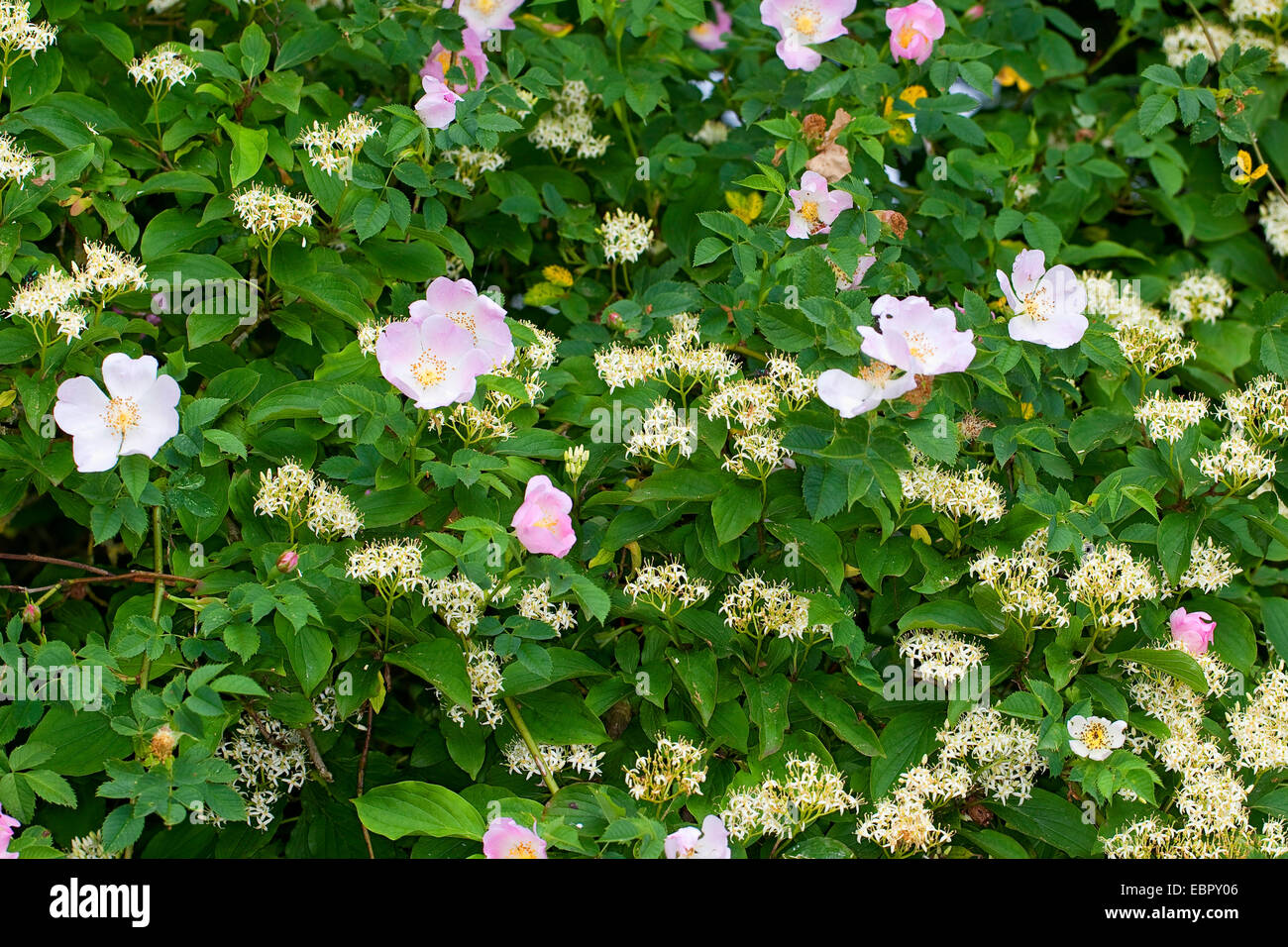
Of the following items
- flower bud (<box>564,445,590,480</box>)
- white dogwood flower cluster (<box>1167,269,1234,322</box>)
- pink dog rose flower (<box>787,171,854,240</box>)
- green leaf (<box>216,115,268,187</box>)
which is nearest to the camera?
flower bud (<box>564,445,590,480</box>)

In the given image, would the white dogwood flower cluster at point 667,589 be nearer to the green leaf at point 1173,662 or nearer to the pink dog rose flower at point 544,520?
the pink dog rose flower at point 544,520

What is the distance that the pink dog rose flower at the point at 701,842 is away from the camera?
72.2 inches

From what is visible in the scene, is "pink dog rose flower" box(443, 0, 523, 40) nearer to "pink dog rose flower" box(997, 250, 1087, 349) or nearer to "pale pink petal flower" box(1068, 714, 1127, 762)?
"pink dog rose flower" box(997, 250, 1087, 349)

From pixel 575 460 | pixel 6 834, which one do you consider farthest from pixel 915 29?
pixel 6 834

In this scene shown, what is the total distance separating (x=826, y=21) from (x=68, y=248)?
162 cm

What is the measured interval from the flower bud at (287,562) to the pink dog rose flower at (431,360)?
0.30 meters

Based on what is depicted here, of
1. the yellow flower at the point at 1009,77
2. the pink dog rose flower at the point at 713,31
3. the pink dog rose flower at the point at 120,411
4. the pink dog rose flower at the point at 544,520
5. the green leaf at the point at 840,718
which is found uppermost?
the pink dog rose flower at the point at 713,31

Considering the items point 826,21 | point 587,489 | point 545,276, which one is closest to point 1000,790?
point 587,489

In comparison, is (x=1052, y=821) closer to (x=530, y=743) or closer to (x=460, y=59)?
(x=530, y=743)

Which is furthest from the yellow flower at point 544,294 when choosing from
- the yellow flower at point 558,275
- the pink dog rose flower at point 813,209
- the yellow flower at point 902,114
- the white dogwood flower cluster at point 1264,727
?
the white dogwood flower cluster at point 1264,727

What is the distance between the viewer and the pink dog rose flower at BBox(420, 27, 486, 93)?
8.46 ft

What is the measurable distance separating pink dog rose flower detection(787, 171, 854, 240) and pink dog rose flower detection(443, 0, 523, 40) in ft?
2.33

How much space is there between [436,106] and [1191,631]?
1620mm

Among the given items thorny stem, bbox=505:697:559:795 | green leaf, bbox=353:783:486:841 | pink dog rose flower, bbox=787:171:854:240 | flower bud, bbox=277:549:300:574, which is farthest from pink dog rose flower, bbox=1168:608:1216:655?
flower bud, bbox=277:549:300:574
